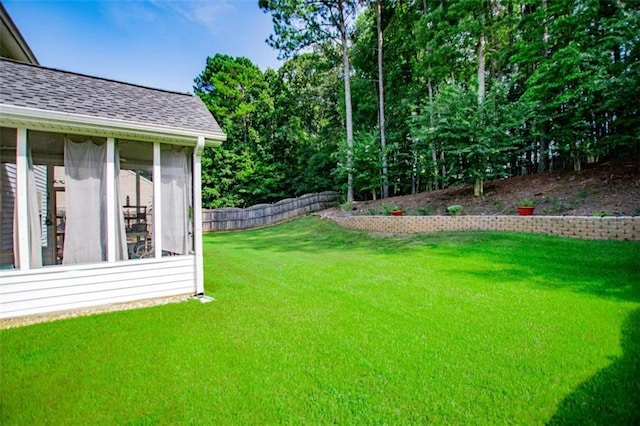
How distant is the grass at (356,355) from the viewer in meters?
2.08

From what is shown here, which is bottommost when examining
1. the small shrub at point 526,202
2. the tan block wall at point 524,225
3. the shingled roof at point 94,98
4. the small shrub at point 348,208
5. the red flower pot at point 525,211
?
the tan block wall at point 524,225

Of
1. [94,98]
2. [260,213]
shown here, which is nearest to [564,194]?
[94,98]

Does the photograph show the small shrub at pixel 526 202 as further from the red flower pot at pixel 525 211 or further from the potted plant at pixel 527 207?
the red flower pot at pixel 525 211

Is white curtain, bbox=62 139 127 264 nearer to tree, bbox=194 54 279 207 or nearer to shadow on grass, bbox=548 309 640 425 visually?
shadow on grass, bbox=548 309 640 425

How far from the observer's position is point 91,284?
157 inches

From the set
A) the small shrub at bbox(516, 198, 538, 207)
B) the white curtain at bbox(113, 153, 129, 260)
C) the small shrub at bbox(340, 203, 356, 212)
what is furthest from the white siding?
the small shrub at bbox(340, 203, 356, 212)

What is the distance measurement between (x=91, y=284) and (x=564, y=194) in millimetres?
11015

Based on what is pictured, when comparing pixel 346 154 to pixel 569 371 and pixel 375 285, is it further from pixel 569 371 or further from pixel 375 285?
pixel 569 371

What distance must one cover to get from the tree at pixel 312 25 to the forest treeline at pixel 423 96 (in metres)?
0.07

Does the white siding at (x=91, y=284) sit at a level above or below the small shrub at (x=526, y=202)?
below

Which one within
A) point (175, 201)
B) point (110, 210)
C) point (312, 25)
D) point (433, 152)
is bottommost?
point (110, 210)

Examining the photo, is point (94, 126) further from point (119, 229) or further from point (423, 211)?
point (423, 211)

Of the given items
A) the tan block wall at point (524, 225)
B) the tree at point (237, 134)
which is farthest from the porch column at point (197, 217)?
the tree at point (237, 134)

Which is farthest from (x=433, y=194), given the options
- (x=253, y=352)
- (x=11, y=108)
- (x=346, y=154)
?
(x=11, y=108)
